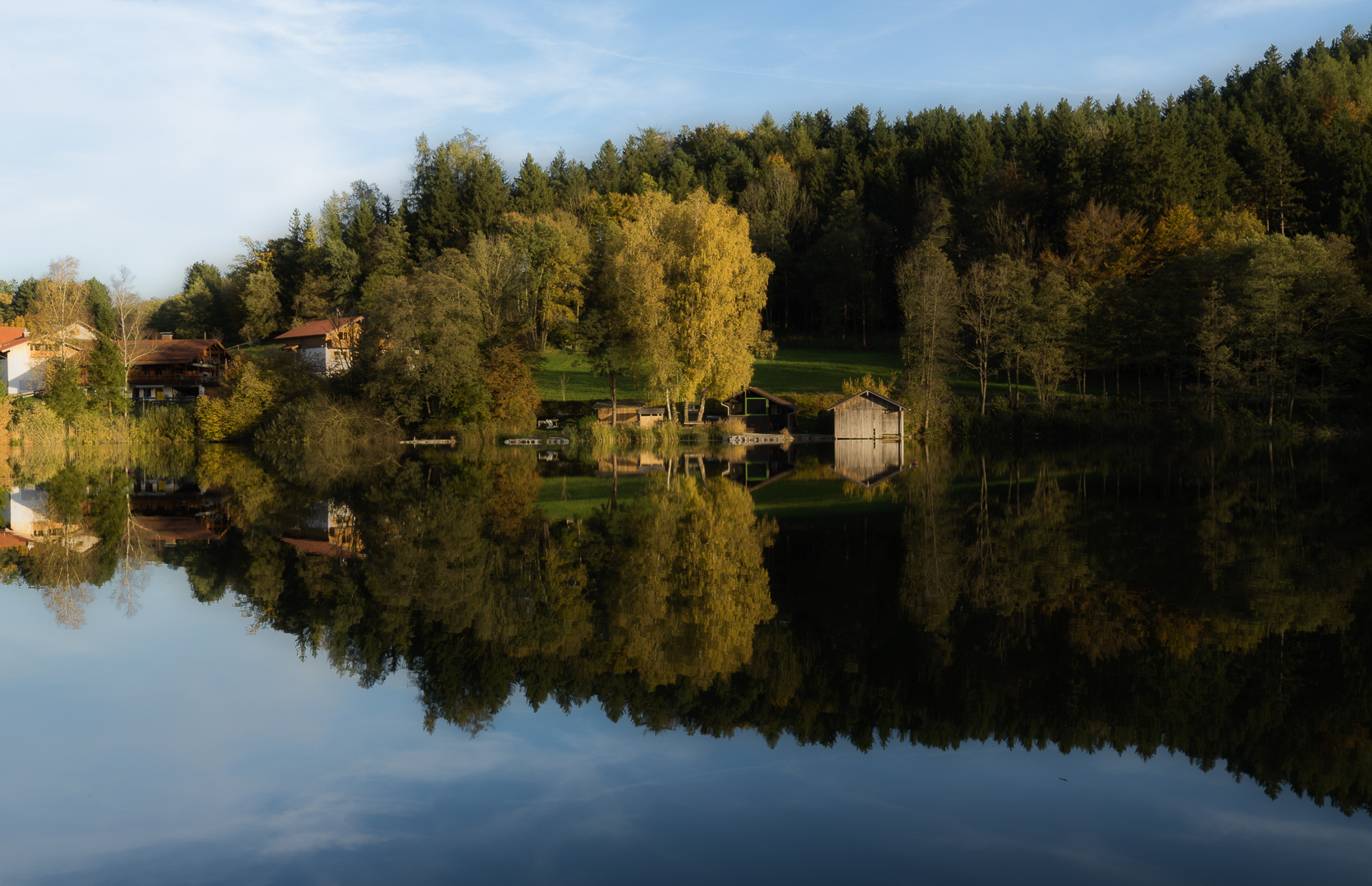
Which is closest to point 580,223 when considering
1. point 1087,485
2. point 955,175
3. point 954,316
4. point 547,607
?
point 955,175

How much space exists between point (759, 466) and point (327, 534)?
729 inches

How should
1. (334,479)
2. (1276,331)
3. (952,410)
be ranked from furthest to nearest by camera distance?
(952,410)
(1276,331)
(334,479)

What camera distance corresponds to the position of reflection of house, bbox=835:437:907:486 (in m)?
29.1

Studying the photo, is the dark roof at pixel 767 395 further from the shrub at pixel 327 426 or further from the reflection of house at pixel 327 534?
the reflection of house at pixel 327 534

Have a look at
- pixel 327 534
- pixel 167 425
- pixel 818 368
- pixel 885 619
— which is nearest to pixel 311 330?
pixel 167 425

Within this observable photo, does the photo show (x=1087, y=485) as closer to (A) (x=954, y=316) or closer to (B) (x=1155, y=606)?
(B) (x=1155, y=606)

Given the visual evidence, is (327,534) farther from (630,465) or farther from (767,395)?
(767,395)

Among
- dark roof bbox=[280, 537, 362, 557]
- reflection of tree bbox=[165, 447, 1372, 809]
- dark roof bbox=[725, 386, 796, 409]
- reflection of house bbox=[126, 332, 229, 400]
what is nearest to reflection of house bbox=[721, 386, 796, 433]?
dark roof bbox=[725, 386, 796, 409]

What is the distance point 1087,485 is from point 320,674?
21.3 meters

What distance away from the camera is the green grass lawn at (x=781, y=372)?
200 feet

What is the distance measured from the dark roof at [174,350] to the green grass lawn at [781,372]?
2980 cm

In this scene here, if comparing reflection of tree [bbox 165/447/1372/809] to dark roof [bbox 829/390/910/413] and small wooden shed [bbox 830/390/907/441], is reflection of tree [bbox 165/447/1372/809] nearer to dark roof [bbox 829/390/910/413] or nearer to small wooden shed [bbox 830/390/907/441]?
dark roof [bbox 829/390/910/413]

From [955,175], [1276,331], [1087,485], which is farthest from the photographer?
[955,175]

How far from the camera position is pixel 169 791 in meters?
6.19
